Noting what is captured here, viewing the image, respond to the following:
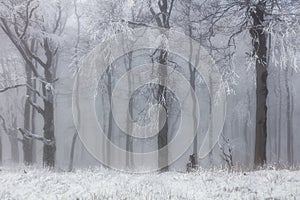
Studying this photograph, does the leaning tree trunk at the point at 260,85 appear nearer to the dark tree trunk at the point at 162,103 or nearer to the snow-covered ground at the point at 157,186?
the snow-covered ground at the point at 157,186

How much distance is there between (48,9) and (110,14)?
151 inches

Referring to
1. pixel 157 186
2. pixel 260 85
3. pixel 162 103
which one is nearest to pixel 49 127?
pixel 162 103

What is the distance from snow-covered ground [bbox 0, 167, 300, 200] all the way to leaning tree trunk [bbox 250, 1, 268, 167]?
11.9 feet

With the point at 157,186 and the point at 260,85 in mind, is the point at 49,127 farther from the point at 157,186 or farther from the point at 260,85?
the point at 157,186

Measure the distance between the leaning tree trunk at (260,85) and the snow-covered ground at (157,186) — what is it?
3.63 metres

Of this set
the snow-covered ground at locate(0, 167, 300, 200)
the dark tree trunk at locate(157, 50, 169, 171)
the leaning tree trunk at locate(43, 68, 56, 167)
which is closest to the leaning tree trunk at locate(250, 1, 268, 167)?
the snow-covered ground at locate(0, 167, 300, 200)

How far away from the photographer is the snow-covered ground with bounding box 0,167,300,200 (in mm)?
8250

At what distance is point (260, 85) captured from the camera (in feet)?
47.9

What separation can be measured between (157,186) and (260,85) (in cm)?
671

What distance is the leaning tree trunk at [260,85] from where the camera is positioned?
1443 cm

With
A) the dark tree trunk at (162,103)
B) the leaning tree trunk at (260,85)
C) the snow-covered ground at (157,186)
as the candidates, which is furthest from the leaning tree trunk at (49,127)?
the leaning tree trunk at (260,85)

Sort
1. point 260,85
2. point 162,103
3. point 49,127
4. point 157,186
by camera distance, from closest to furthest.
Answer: point 157,186, point 260,85, point 162,103, point 49,127

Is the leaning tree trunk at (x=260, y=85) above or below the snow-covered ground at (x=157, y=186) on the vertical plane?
above

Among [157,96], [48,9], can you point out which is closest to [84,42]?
[48,9]
